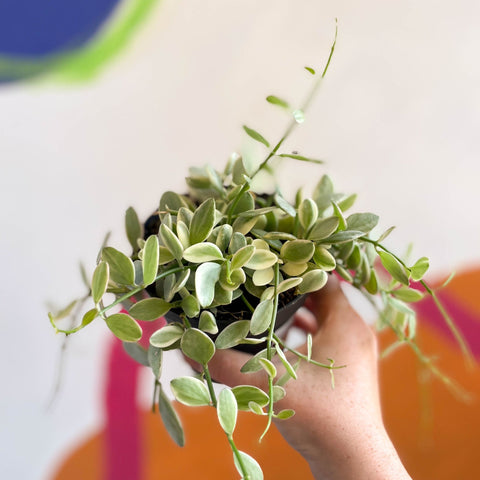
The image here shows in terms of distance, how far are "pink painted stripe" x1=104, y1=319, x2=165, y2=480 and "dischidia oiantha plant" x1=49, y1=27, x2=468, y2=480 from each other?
1.45 feet

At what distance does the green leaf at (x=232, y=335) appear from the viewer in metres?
0.47

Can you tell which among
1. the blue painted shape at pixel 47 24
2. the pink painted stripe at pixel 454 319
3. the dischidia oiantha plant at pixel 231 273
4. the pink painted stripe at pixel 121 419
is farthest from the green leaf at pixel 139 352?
the blue painted shape at pixel 47 24

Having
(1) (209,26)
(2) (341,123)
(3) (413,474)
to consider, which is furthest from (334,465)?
(1) (209,26)

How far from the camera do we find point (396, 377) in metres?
0.99

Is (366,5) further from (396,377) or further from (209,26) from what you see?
(396,377)

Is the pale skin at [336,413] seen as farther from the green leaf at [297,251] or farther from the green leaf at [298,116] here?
the green leaf at [298,116]

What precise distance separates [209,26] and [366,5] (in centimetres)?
40

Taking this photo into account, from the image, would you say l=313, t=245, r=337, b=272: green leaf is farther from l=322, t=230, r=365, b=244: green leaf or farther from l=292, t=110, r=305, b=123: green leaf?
l=292, t=110, r=305, b=123: green leaf

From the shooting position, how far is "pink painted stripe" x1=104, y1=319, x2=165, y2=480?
3.04 feet

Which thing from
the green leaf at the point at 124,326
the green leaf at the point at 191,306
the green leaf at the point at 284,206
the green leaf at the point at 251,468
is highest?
the green leaf at the point at 284,206

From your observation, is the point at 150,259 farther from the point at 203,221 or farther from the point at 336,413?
the point at 336,413

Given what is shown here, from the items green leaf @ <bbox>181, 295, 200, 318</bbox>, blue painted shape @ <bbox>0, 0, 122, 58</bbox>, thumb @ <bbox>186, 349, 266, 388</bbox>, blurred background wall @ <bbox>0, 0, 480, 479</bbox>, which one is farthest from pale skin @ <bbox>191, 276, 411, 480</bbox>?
blue painted shape @ <bbox>0, 0, 122, 58</bbox>

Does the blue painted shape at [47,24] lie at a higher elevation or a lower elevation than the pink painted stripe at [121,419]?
higher

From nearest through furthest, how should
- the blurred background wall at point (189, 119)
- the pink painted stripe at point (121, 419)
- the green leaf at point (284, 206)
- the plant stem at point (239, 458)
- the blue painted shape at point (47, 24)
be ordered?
the plant stem at point (239, 458) → the green leaf at point (284, 206) → the pink painted stripe at point (121, 419) → the blurred background wall at point (189, 119) → the blue painted shape at point (47, 24)
